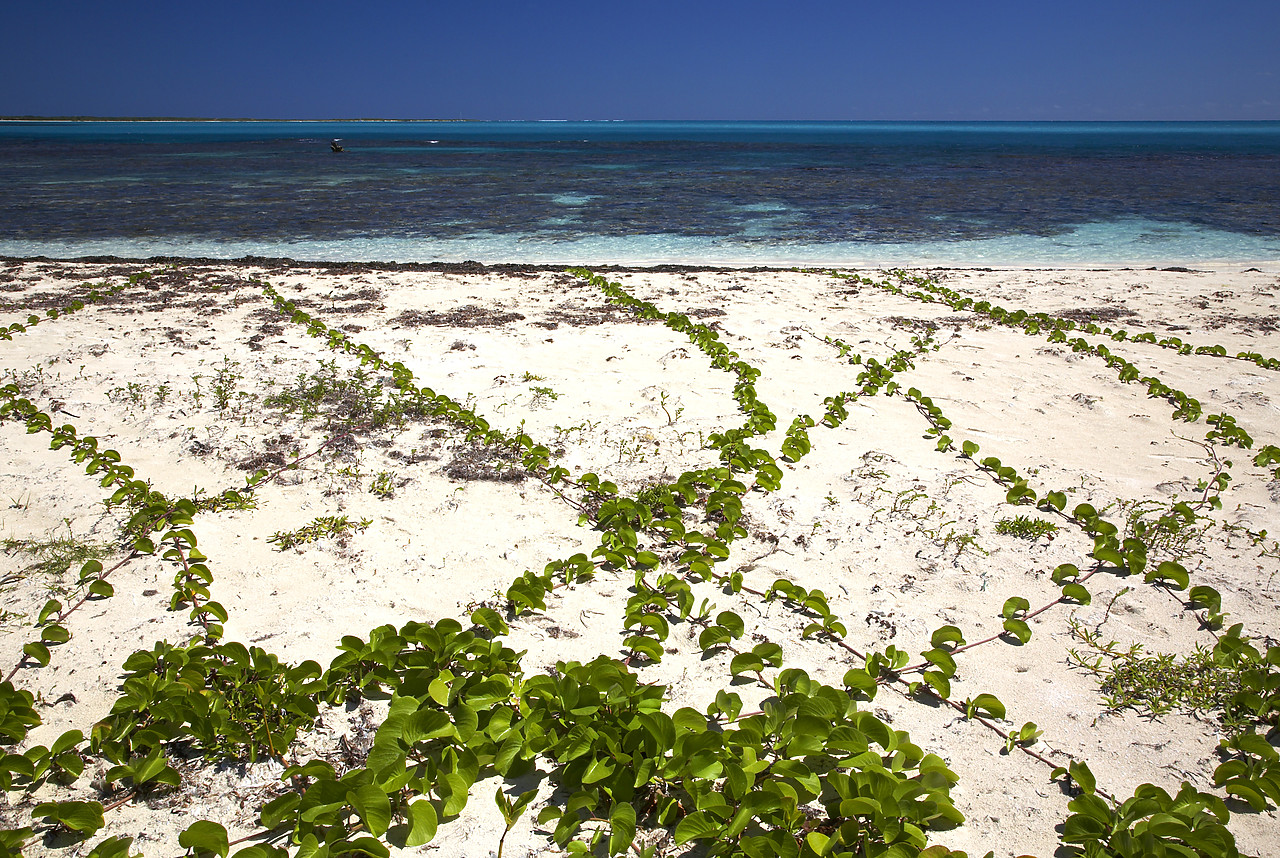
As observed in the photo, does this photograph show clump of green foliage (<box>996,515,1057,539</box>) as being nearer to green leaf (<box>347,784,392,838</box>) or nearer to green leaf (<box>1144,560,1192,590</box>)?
green leaf (<box>1144,560,1192,590</box>)

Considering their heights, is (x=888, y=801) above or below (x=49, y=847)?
above

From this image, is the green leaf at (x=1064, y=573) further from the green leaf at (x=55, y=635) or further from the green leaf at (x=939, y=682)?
the green leaf at (x=55, y=635)

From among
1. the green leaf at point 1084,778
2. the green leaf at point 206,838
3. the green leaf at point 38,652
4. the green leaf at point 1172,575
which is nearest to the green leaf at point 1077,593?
the green leaf at point 1172,575

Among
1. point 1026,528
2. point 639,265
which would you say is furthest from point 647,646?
point 639,265

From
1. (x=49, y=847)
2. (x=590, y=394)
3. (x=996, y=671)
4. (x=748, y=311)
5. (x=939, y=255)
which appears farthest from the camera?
(x=939, y=255)

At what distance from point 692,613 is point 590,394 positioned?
3.16m

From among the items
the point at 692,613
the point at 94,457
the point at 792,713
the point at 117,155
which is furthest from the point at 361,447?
the point at 117,155

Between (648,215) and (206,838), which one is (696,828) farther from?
(648,215)

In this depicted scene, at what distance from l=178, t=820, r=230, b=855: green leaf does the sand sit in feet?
0.71

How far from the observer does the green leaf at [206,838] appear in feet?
6.81

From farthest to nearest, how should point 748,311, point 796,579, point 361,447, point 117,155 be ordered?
1. point 117,155
2. point 748,311
3. point 361,447
4. point 796,579

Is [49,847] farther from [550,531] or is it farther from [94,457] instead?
[94,457]

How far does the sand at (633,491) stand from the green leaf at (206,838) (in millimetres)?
216

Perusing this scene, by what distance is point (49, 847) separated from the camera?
217 centimetres
